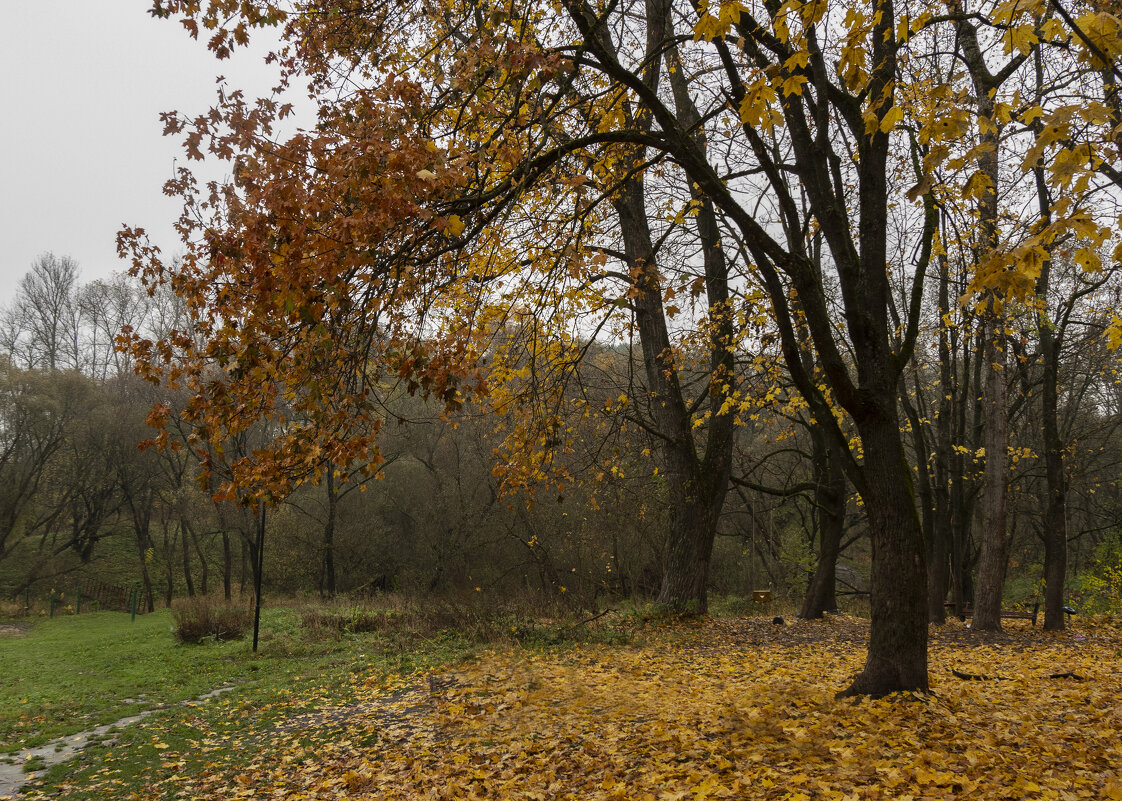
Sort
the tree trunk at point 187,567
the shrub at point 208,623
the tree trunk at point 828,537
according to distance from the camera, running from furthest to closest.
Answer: the tree trunk at point 187,567 → the shrub at point 208,623 → the tree trunk at point 828,537

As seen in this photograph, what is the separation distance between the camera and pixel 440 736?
5.81m

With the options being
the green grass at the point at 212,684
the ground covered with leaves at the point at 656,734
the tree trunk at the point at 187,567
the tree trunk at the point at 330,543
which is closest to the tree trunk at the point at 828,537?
the ground covered with leaves at the point at 656,734

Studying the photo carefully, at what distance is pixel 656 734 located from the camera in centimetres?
501

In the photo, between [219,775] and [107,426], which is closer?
Answer: [219,775]

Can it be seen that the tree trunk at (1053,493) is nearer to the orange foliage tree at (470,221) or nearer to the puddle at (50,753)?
the orange foliage tree at (470,221)

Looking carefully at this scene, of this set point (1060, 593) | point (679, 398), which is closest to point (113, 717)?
point (679, 398)

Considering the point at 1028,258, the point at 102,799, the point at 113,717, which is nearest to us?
the point at 1028,258

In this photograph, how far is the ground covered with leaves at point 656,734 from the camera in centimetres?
389

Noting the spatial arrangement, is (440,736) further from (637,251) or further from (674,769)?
(637,251)

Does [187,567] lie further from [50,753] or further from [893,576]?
[893,576]

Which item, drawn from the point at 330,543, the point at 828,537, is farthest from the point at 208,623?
the point at 828,537

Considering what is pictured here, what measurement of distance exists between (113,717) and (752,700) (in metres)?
7.71

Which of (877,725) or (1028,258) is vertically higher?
(1028,258)

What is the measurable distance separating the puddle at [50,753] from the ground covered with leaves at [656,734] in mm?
311
